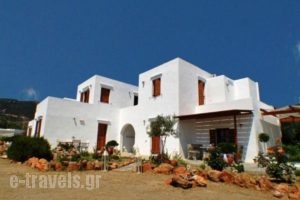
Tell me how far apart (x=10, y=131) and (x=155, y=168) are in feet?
106

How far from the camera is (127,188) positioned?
6.39 metres

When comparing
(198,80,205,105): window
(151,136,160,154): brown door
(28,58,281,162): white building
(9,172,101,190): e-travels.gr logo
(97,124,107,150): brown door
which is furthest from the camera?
(97,124,107,150): brown door

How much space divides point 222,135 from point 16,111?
53495 mm

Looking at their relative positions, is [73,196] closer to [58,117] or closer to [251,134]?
[251,134]

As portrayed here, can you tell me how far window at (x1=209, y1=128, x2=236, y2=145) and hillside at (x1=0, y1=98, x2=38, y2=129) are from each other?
148 feet

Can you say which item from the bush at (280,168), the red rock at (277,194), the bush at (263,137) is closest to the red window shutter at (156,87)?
the bush at (263,137)

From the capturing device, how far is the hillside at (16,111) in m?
50.0

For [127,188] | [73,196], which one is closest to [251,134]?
[127,188]

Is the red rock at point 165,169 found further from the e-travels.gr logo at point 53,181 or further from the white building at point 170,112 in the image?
the white building at point 170,112

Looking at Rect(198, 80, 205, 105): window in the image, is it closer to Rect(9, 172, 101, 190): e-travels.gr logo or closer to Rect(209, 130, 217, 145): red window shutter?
Rect(209, 130, 217, 145): red window shutter

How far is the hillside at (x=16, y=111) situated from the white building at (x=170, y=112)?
34.9 metres

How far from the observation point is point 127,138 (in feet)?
71.4

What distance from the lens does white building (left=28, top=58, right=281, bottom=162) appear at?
14.0 metres

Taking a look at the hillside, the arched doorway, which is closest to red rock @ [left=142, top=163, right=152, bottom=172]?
the arched doorway
